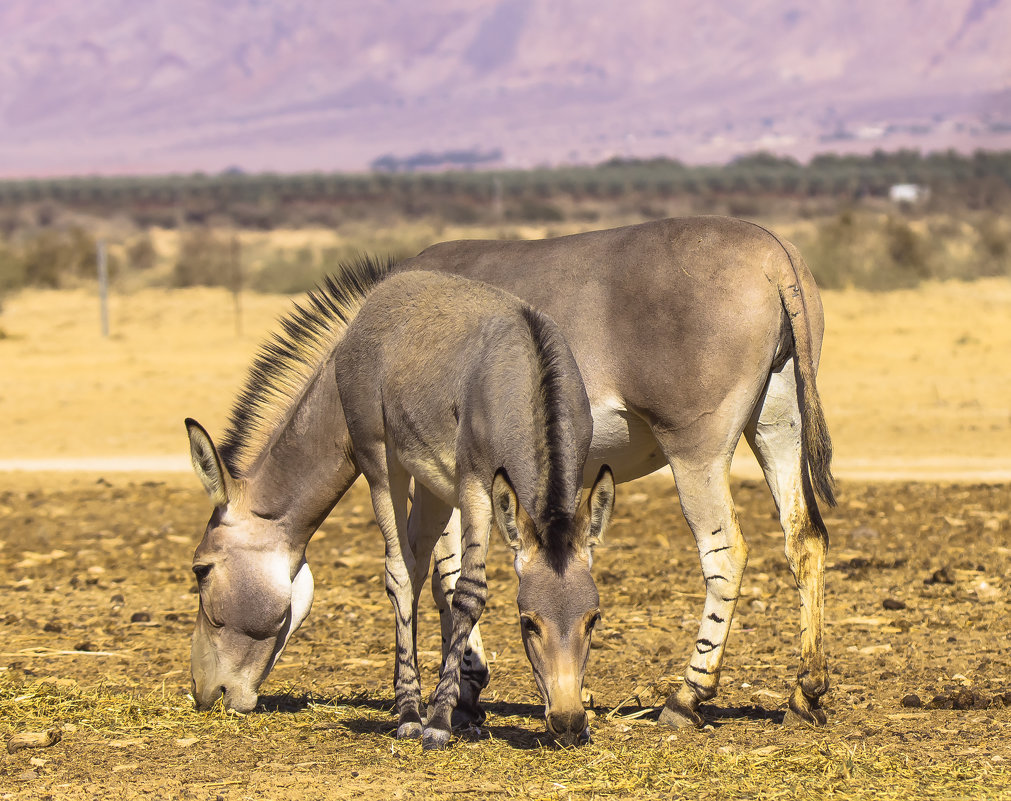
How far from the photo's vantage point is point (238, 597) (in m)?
6.77

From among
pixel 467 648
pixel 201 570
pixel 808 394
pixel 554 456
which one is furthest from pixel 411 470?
pixel 808 394

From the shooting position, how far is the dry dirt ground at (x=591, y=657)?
18.7 ft

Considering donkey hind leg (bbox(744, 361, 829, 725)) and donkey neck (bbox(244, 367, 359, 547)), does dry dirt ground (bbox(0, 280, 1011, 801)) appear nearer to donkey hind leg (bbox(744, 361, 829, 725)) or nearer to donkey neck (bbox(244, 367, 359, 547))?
donkey hind leg (bbox(744, 361, 829, 725))

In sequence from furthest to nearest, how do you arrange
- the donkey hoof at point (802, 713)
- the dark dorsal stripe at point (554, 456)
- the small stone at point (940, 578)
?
the small stone at point (940, 578) → the donkey hoof at point (802, 713) → the dark dorsal stripe at point (554, 456)

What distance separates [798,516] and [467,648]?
1.83 meters

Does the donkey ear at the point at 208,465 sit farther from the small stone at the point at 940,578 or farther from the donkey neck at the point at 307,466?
the small stone at the point at 940,578

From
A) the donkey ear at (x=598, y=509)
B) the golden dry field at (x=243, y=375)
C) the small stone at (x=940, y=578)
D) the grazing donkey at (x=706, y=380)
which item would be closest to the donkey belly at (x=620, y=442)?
the grazing donkey at (x=706, y=380)

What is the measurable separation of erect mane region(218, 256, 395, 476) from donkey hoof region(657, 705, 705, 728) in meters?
2.52

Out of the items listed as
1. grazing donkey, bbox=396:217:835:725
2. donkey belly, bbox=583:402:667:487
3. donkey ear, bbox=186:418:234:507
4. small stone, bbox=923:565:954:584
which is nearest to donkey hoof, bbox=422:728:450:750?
grazing donkey, bbox=396:217:835:725

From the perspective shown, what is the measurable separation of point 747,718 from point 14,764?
358cm

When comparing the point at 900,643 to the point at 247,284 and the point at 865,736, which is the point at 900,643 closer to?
the point at 865,736

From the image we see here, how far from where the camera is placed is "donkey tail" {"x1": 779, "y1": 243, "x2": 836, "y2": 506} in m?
6.59

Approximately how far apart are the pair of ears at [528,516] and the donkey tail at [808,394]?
1584mm

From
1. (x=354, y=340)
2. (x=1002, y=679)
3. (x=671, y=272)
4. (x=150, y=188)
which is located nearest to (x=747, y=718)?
(x=1002, y=679)
